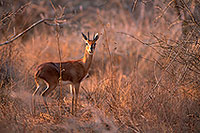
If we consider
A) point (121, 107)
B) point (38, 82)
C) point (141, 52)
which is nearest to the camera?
point (121, 107)

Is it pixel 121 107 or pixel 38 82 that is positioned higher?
pixel 38 82

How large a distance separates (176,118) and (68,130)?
160cm

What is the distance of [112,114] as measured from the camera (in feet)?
13.6

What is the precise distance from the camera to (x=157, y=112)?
3.89 m

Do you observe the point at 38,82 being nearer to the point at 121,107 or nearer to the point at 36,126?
the point at 36,126

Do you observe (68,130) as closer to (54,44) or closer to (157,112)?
(157,112)

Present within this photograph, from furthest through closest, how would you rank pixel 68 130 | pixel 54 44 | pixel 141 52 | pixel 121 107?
pixel 54 44
pixel 141 52
pixel 121 107
pixel 68 130

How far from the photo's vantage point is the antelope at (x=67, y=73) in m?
4.57

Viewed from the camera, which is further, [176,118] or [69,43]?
[69,43]

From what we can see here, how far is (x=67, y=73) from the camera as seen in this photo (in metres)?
5.02

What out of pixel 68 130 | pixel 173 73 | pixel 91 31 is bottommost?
pixel 68 130

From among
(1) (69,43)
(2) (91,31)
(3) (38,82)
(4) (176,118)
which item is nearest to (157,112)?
(4) (176,118)

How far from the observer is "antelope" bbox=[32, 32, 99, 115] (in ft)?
15.0

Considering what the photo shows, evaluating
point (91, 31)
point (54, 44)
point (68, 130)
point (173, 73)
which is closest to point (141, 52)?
point (91, 31)
